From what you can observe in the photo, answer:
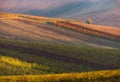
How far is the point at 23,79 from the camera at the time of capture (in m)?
34.8

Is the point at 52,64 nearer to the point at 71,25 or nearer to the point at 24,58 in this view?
the point at 24,58

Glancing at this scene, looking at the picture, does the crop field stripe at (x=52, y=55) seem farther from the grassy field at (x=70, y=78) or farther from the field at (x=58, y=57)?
the grassy field at (x=70, y=78)

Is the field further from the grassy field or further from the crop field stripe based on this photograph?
the grassy field

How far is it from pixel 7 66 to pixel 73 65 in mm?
11560

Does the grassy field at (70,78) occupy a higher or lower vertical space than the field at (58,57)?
higher

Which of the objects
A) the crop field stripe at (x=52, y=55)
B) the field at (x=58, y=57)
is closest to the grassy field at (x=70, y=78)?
the field at (x=58, y=57)

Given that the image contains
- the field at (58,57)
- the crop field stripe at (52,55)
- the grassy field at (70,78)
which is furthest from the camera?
the crop field stripe at (52,55)

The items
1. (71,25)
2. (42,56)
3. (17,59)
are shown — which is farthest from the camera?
(71,25)

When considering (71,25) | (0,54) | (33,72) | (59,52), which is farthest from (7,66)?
(71,25)

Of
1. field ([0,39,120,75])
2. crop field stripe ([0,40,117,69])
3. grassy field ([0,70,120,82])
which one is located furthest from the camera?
crop field stripe ([0,40,117,69])

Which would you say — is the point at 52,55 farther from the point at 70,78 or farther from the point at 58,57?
the point at 70,78

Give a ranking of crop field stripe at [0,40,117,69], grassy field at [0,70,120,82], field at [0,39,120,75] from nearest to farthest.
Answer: grassy field at [0,70,120,82], field at [0,39,120,75], crop field stripe at [0,40,117,69]

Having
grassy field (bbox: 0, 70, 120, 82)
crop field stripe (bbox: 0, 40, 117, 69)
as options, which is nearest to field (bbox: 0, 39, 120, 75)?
crop field stripe (bbox: 0, 40, 117, 69)

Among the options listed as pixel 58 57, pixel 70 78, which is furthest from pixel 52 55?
pixel 70 78
